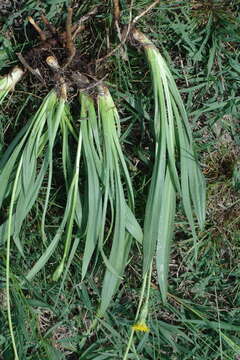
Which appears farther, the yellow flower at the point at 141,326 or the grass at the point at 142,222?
the grass at the point at 142,222

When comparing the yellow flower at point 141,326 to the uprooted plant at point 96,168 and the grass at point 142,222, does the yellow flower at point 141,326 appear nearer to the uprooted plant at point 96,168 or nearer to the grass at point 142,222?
the uprooted plant at point 96,168

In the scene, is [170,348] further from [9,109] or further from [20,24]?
[20,24]

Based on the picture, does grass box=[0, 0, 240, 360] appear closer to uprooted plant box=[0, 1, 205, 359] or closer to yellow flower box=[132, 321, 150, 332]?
uprooted plant box=[0, 1, 205, 359]

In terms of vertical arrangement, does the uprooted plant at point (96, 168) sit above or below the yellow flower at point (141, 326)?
above

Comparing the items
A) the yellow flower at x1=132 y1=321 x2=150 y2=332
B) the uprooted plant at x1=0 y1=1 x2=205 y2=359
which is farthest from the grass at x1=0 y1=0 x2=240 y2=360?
the yellow flower at x1=132 y1=321 x2=150 y2=332

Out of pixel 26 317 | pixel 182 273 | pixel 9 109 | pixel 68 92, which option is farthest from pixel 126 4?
pixel 26 317

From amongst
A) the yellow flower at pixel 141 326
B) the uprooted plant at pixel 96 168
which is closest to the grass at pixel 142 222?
the uprooted plant at pixel 96 168
